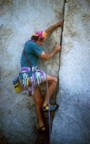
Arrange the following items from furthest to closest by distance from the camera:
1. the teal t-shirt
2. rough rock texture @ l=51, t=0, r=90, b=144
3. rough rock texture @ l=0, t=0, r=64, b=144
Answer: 1. rough rock texture @ l=0, t=0, r=64, b=144
2. rough rock texture @ l=51, t=0, r=90, b=144
3. the teal t-shirt

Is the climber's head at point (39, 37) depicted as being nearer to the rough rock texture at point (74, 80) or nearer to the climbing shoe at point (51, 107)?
the rough rock texture at point (74, 80)

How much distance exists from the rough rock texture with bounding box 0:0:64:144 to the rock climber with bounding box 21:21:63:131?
222 mm

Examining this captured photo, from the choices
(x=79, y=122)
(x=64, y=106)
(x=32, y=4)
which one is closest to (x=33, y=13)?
(x=32, y=4)

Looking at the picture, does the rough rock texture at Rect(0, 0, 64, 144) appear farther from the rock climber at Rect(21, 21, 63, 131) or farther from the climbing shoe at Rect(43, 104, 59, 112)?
the climbing shoe at Rect(43, 104, 59, 112)

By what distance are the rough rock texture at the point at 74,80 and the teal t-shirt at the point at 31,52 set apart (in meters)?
0.61

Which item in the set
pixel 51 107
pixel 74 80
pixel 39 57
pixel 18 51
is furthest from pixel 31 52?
pixel 51 107

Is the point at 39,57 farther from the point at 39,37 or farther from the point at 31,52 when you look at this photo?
the point at 39,37

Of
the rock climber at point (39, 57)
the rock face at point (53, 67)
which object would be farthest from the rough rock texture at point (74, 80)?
the rock climber at point (39, 57)

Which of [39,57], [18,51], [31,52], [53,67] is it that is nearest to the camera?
[31,52]

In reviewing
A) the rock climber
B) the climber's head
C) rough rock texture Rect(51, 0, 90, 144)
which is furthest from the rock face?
the climber's head

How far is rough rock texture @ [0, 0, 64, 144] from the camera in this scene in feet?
23.1

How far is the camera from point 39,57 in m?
6.83

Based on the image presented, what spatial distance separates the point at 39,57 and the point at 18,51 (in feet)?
2.13

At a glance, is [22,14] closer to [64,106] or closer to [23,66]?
[23,66]
